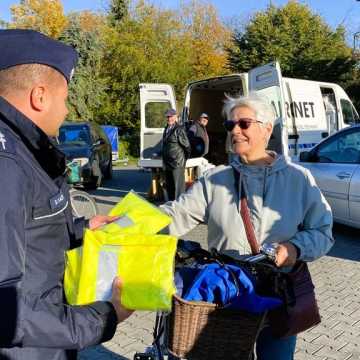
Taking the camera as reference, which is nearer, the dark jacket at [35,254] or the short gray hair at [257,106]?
the dark jacket at [35,254]

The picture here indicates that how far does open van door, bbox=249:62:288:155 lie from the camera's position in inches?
362

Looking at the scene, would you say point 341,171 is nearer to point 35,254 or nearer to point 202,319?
point 202,319

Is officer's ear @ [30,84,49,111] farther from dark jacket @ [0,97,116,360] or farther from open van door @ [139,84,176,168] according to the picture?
open van door @ [139,84,176,168]

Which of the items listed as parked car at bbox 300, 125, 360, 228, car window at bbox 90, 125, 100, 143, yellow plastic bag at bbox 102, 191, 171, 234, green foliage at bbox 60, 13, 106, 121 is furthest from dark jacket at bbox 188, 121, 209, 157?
green foliage at bbox 60, 13, 106, 121

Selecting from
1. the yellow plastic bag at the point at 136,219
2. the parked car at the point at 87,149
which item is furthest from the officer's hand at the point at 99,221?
the parked car at the point at 87,149

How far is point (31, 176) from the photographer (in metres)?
1.46

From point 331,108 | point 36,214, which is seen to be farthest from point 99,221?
point 331,108

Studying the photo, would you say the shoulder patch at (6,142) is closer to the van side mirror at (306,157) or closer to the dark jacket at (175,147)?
the van side mirror at (306,157)

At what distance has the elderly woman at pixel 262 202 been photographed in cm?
249

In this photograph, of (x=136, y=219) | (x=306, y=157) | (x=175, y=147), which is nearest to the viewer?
(x=136, y=219)

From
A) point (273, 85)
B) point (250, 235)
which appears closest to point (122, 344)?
point (250, 235)

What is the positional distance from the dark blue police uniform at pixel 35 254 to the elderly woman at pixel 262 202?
1.03 m

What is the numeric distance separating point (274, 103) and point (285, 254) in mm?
7741

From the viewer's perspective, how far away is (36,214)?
1.48 meters
